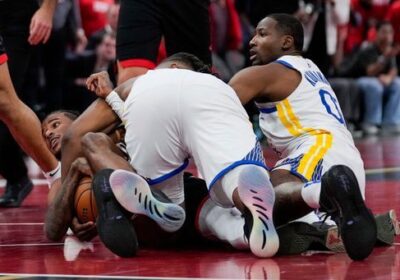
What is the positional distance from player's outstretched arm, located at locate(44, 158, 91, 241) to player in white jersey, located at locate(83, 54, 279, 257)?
0.14 m

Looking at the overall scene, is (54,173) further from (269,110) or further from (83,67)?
(83,67)

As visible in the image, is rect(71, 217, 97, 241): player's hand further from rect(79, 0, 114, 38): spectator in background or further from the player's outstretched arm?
rect(79, 0, 114, 38): spectator in background

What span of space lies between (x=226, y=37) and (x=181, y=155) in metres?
9.11

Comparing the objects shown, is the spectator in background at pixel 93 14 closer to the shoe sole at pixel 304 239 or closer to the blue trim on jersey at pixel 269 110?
the blue trim on jersey at pixel 269 110

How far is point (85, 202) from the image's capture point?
5.07m

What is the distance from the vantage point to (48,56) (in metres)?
11.9

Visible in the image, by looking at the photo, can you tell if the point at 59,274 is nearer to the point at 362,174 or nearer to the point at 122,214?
the point at 122,214

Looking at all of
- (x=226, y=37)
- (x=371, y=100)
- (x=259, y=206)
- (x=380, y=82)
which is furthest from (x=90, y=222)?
(x=380, y=82)

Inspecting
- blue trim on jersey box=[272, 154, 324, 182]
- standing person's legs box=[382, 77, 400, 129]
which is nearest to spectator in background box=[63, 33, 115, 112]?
standing person's legs box=[382, 77, 400, 129]

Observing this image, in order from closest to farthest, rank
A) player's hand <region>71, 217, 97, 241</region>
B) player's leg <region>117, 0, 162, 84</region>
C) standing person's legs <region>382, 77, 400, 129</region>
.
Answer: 1. player's hand <region>71, 217, 97, 241</region>
2. player's leg <region>117, 0, 162, 84</region>
3. standing person's legs <region>382, 77, 400, 129</region>

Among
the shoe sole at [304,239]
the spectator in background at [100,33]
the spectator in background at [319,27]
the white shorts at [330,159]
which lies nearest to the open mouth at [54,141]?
the white shorts at [330,159]

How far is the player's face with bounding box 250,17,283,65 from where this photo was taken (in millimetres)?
5605

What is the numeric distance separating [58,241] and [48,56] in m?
6.81

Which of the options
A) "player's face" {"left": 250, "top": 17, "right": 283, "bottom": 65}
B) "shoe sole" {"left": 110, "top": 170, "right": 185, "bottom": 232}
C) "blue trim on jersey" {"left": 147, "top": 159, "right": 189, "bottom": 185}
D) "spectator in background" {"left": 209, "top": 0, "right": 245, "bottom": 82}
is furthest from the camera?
"spectator in background" {"left": 209, "top": 0, "right": 245, "bottom": 82}
